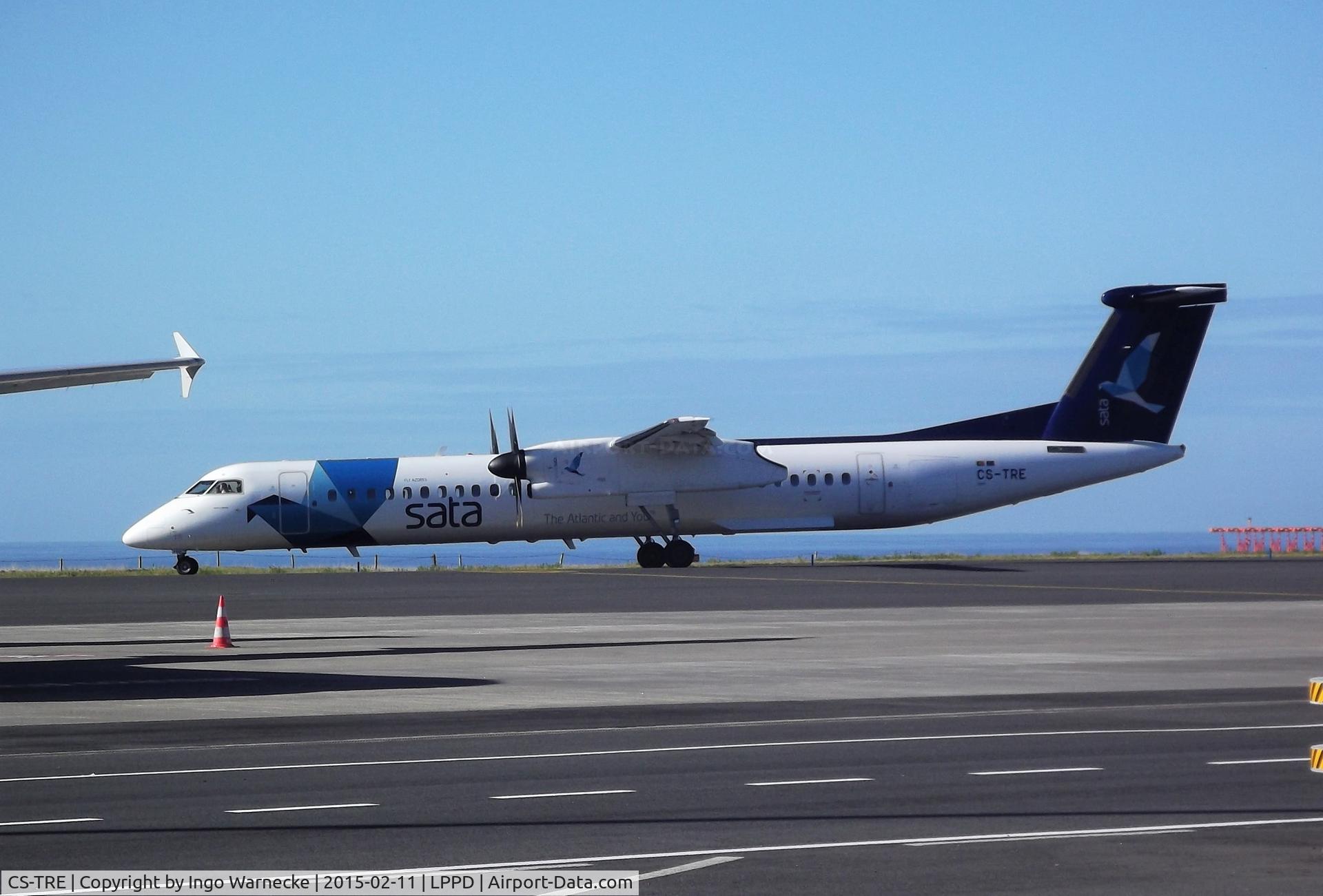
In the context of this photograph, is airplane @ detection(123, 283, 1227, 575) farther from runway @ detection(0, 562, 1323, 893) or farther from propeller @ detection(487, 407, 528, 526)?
runway @ detection(0, 562, 1323, 893)

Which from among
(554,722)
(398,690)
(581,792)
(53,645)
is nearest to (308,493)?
(53,645)

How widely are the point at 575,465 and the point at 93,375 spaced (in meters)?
29.5

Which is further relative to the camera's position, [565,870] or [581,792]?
[581,792]

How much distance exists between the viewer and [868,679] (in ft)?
57.5

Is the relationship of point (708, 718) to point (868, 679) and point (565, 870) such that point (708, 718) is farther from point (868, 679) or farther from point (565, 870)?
point (565, 870)

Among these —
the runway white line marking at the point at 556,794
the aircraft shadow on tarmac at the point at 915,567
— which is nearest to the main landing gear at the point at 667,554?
the aircraft shadow on tarmac at the point at 915,567

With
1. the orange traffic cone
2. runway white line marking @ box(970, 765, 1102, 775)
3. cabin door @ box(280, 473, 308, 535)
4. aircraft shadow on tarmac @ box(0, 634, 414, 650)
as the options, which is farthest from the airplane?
runway white line marking @ box(970, 765, 1102, 775)

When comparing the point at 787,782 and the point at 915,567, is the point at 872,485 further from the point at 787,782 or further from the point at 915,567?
the point at 787,782

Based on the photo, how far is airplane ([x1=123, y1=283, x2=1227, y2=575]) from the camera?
152 ft

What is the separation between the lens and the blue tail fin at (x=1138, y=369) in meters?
49.1

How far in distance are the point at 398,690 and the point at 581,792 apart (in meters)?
6.87

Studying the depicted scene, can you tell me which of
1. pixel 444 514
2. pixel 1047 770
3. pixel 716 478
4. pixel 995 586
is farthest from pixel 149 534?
pixel 1047 770

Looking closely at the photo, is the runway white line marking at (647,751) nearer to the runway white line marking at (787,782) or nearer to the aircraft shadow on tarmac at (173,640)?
the runway white line marking at (787,782)

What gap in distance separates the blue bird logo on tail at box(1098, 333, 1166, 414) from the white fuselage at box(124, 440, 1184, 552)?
1.55 meters
